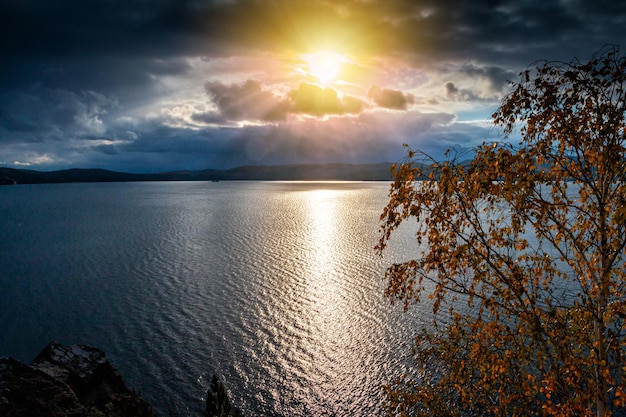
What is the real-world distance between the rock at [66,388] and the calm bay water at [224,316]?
588cm

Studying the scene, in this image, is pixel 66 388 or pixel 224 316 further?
pixel 224 316

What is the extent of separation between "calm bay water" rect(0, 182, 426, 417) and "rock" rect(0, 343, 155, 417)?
5.88 metres

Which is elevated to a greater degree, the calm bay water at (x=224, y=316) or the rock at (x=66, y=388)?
the rock at (x=66, y=388)

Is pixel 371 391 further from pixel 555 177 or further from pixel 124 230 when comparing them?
pixel 124 230

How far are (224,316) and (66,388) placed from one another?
97.8 ft

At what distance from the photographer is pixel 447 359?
14695 millimetres

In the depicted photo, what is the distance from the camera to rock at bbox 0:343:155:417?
1967 cm

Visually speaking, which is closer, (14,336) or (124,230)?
(14,336)

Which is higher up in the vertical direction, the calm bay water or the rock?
the rock

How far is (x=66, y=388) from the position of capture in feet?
74.6

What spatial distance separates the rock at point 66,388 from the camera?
19.7 metres

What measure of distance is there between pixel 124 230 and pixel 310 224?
2609 inches

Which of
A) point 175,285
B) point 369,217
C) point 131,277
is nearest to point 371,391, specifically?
point 175,285

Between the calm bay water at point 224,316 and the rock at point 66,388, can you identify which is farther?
the calm bay water at point 224,316
